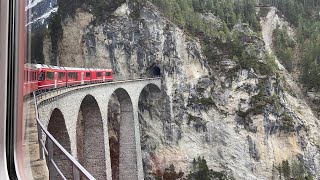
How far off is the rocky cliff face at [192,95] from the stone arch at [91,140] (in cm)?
83

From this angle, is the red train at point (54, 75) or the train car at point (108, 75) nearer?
the red train at point (54, 75)

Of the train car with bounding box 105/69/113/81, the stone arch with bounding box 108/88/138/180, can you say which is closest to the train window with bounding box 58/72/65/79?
the train car with bounding box 105/69/113/81

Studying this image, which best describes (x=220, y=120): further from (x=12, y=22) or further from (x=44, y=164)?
(x=12, y=22)

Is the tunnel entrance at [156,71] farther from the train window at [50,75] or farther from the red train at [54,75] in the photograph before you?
the train window at [50,75]

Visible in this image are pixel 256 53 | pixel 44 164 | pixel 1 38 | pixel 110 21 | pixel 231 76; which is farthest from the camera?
pixel 110 21

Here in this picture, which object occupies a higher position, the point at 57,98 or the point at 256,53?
the point at 256,53

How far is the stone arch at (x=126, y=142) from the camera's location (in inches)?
77.0

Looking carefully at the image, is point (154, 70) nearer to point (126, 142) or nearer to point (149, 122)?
point (149, 122)

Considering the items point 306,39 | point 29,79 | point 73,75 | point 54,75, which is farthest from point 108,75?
point 306,39

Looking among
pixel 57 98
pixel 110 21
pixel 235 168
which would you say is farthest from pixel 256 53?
pixel 57 98

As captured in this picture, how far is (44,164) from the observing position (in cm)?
130

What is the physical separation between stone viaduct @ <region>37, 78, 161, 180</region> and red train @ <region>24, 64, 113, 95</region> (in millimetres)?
129

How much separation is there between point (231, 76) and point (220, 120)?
0.30 m

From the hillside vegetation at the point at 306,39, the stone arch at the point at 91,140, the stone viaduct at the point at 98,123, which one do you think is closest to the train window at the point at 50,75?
the stone viaduct at the point at 98,123
